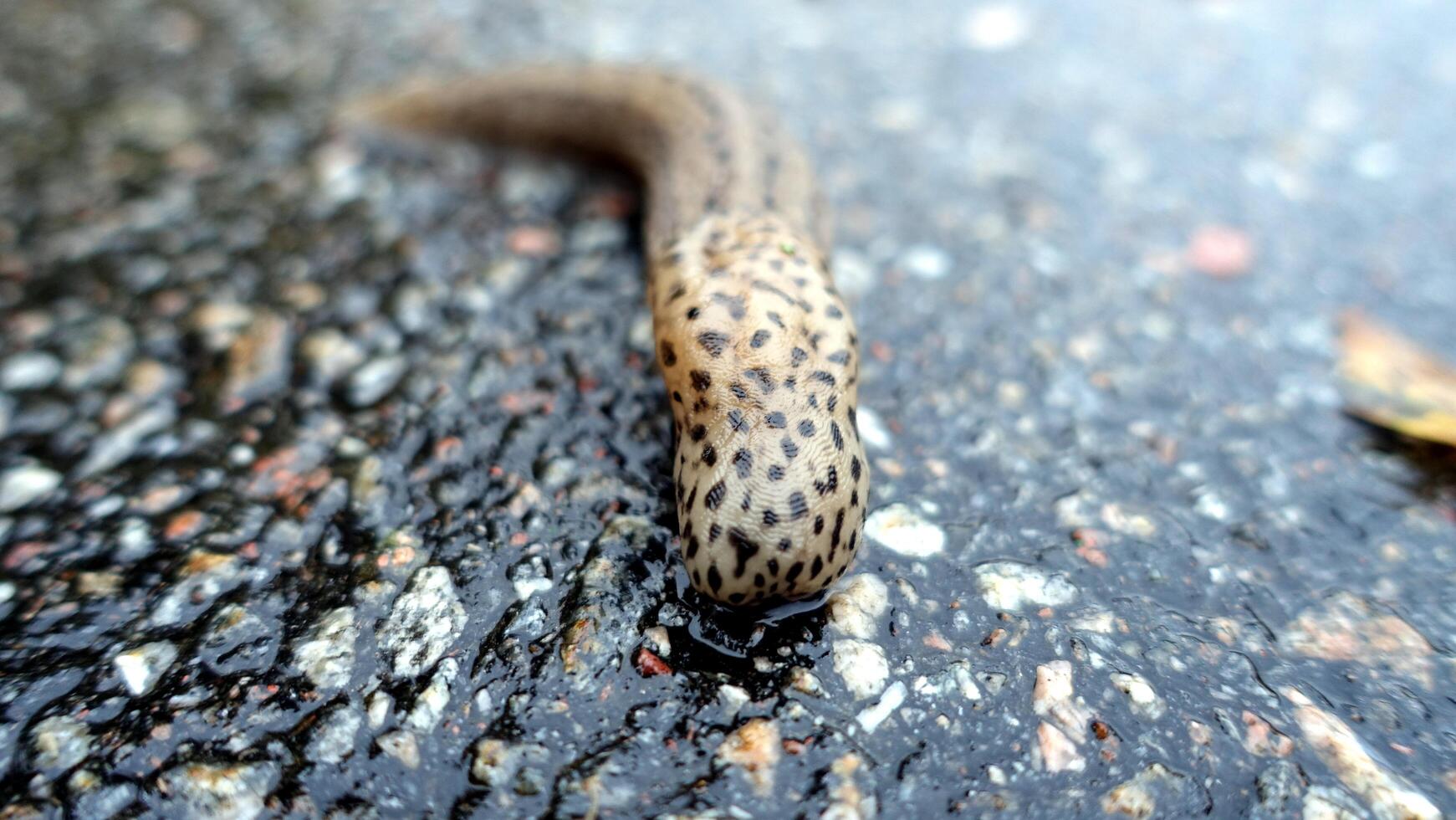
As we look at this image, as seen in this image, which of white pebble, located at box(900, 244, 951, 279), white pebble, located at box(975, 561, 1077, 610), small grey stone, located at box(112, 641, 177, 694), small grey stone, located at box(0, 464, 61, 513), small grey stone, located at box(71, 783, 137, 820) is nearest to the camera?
small grey stone, located at box(71, 783, 137, 820)

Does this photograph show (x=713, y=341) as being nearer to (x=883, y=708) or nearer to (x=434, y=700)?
(x=883, y=708)

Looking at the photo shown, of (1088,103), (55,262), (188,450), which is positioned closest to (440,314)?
(188,450)

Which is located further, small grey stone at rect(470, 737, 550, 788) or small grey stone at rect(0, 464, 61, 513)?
small grey stone at rect(0, 464, 61, 513)

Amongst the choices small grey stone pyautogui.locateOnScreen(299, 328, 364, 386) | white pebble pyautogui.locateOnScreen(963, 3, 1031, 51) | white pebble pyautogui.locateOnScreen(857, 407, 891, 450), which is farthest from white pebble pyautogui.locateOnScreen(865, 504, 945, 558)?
white pebble pyautogui.locateOnScreen(963, 3, 1031, 51)

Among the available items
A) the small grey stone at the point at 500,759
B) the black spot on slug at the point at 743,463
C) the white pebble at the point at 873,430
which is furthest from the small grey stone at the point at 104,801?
the white pebble at the point at 873,430

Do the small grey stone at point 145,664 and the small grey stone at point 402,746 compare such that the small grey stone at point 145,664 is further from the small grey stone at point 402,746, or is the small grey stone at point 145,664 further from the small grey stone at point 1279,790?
the small grey stone at point 1279,790

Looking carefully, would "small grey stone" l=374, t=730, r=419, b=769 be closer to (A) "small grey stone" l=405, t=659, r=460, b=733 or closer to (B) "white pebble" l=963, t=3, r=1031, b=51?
(A) "small grey stone" l=405, t=659, r=460, b=733
